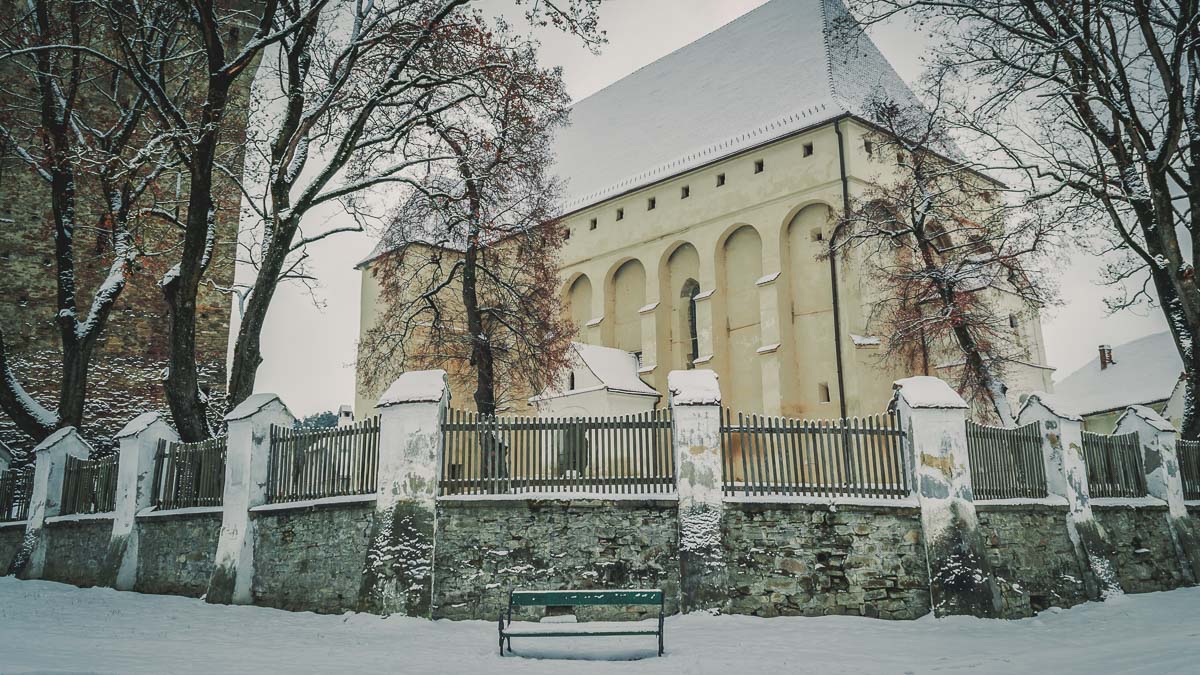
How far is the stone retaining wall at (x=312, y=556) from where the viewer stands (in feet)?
35.8

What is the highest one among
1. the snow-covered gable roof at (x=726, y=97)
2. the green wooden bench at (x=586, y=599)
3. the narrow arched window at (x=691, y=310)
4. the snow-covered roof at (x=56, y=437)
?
the snow-covered gable roof at (x=726, y=97)

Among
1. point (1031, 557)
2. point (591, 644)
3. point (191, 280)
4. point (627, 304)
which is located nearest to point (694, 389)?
point (591, 644)

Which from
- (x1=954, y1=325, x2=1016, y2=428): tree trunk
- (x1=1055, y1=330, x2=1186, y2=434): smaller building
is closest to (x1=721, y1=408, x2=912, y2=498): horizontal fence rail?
(x1=954, y1=325, x2=1016, y2=428): tree trunk

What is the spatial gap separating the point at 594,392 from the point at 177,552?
15601 millimetres

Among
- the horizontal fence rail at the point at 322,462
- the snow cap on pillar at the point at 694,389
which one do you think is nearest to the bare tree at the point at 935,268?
the snow cap on pillar at the point at 694,389

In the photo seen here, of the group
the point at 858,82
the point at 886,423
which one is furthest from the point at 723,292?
the point at 886,423

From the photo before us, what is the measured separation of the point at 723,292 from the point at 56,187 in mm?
19248

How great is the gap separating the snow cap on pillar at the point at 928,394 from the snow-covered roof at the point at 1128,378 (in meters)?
29.6

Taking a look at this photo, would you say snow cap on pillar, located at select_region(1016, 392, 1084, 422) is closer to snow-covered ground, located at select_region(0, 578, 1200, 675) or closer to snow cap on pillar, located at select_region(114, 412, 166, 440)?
snow-covered ground, located at select_region(0, 578, 1200, 675)

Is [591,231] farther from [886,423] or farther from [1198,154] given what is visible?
[886,423]

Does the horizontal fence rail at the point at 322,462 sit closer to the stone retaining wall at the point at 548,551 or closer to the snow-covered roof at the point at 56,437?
the stone retaining wall at the point at 548,551

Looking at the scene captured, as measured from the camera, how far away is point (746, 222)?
28562 millimetres

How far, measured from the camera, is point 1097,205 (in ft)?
55.2

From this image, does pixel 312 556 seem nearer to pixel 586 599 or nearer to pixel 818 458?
pixel 586 599
